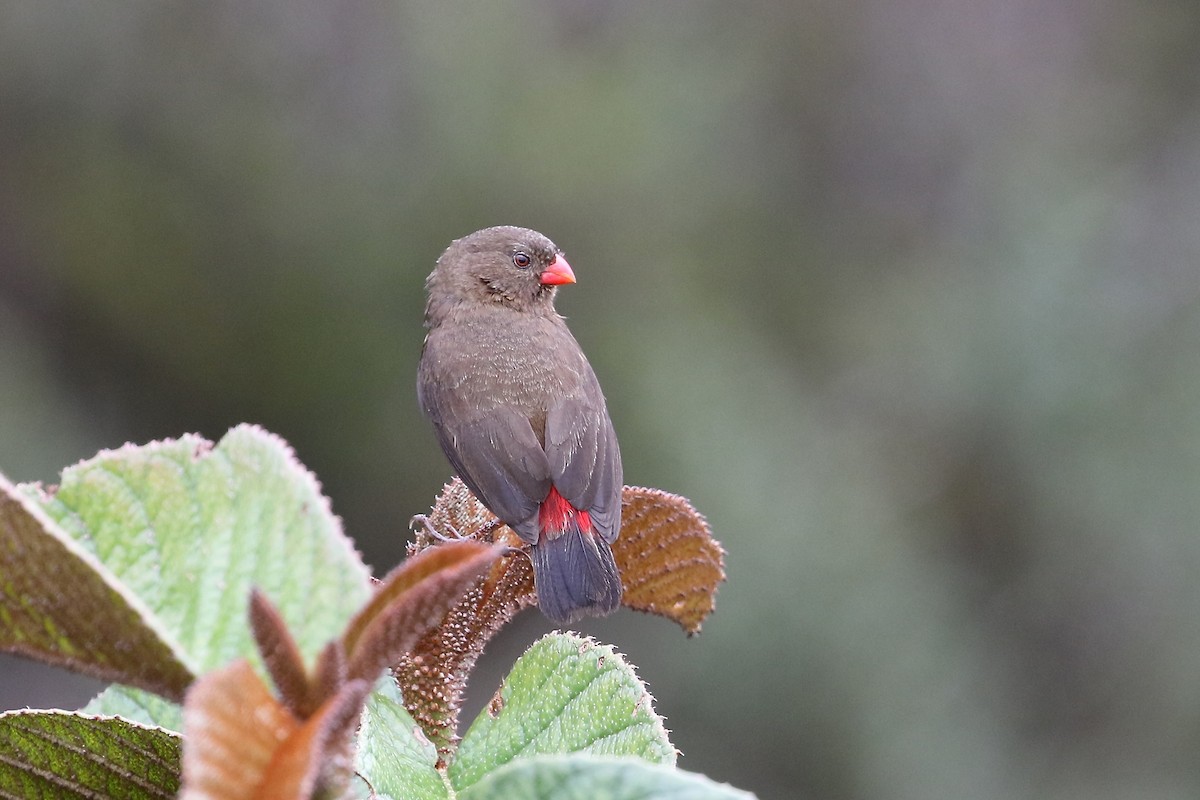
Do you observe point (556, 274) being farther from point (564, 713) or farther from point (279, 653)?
point (279, 653)

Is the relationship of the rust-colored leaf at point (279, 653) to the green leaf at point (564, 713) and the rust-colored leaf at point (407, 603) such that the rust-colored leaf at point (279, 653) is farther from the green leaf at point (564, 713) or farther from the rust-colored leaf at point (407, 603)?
the green leaf at point (564, 713)

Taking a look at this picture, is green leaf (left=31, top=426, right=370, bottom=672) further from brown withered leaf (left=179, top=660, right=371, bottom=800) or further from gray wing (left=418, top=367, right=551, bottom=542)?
gray wing (left=418, top=367, right=551, bottom=542)

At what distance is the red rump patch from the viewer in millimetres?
3383

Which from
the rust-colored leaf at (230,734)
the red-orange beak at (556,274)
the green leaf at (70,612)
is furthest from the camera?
the red-orange beak at (556,274)

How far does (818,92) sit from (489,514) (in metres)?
8.62

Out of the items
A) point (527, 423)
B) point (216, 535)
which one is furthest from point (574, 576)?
point (216, 535)

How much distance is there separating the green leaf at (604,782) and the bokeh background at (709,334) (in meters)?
6.85

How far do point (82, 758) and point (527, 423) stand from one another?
2498mm

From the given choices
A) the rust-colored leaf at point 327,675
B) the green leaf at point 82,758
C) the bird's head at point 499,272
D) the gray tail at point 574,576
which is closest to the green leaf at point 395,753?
the green leaf at point 82,758

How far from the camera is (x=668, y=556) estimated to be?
199 cm

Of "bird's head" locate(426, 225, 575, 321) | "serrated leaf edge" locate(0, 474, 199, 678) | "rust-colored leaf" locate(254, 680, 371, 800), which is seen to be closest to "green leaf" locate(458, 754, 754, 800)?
"rust-colored leaf" locate(254, 680, 371, 800)

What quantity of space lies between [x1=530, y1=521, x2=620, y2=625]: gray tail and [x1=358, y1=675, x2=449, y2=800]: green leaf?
1316 millimetres

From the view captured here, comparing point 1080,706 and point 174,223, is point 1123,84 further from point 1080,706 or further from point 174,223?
point 174,223

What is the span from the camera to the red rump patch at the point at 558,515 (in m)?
3.38
